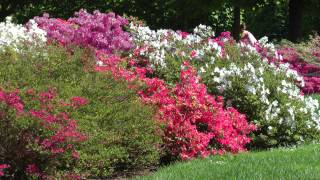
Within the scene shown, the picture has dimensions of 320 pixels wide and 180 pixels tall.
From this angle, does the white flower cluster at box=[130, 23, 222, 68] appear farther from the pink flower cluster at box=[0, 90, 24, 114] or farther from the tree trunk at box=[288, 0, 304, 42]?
the tree trunk at box=[288, 0, 304, 42]

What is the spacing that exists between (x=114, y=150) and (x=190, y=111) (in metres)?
2.22

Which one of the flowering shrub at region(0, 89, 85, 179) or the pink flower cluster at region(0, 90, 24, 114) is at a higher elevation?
the pink flower cluster at region(0, 90, 24, 114)

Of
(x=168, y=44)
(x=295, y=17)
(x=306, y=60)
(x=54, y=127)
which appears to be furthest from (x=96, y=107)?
(x=295, y=17)

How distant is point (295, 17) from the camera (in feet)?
88.1

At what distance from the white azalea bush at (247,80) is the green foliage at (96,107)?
8.86ft

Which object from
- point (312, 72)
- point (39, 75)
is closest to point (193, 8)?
point (312, 72)

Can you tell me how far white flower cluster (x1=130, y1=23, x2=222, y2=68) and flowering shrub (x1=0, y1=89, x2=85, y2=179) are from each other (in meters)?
4.60

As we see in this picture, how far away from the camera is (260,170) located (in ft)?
25.3

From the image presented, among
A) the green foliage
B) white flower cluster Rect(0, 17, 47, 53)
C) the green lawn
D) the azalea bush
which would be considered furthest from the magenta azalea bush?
the azalea bush

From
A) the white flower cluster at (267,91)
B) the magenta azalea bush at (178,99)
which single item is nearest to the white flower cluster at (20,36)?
the magenta azalea bush at (178,99)

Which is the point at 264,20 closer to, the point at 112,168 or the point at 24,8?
the point at 24,8

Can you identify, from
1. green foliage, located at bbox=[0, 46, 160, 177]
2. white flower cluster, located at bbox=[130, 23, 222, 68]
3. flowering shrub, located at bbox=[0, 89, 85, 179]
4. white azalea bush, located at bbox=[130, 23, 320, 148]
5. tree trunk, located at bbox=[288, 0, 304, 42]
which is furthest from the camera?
tree trunk, located at bbox=[288, 0, 304, 42]

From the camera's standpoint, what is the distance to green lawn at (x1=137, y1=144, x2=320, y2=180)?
7.46m

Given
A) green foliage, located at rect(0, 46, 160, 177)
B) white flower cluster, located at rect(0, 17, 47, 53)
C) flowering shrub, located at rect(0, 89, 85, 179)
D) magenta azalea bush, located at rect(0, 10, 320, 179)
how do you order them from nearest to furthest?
flowering shrub, located at rect(0, 89, 85, 179)
magenta azalea bush, located at rect(0, 10, 320, 179)
green foliage, located at rect(0, 46, 160, 177)
white flower cluster, located at rect(0, 17, 47, 53)
